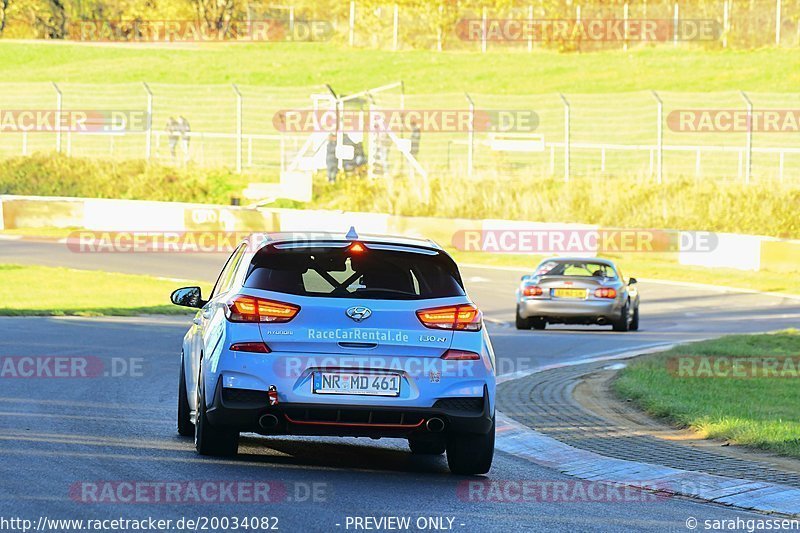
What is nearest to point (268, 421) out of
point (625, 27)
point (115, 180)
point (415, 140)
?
point (415, 140)

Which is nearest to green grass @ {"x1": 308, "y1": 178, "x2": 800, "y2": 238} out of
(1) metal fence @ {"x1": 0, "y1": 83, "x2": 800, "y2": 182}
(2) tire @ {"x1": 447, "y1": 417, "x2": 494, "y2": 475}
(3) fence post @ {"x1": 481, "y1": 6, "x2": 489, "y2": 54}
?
(1) metal fence @ {"x1": 0, "y1": 83, "x2": 800, "y2": 182}

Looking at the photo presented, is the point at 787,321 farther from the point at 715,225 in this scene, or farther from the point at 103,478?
the point at 103,478

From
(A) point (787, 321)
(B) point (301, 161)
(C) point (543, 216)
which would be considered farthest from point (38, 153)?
(A) point (787, 321)

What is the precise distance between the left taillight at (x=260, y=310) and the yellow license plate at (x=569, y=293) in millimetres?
14390

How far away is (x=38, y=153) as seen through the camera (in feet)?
152

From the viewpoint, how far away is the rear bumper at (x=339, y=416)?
8977 millimetres

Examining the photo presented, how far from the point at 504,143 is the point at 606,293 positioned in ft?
68.0

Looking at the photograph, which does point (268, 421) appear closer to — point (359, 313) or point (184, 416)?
point (359, 313)

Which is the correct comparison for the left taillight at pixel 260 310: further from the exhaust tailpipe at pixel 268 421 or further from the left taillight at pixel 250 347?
the exhaust tailpipe at pixel 268 421

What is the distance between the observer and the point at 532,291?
23.2 m

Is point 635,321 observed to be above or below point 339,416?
below

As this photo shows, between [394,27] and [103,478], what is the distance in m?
73.1

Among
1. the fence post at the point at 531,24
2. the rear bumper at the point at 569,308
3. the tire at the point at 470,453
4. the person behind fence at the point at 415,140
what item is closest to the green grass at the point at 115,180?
the person behind fence at the point at 415,140

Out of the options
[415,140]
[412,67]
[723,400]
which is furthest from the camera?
[412,67]
